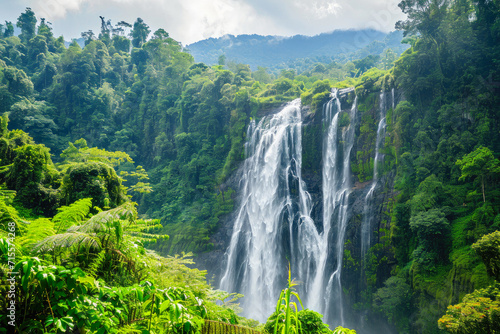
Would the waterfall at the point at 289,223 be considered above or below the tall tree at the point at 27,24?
below

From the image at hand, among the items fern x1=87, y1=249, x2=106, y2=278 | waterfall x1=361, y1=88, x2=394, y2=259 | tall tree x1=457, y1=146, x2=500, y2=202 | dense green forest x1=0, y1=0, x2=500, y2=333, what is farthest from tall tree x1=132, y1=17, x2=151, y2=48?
fern x1=87, y1=249, x2=106, y2=278

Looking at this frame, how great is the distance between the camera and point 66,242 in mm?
2418

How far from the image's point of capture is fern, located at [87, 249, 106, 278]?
2.44m

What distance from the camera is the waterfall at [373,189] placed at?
51.2 ft

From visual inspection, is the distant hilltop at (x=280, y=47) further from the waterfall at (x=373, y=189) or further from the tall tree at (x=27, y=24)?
the waterfall at (x=373, y=189)

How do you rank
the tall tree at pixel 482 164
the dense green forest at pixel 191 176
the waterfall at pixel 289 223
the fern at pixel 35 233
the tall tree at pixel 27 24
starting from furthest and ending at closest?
the tall tree at pixel 27 24
the waterfall at pixel 289 223
the tall tree at pixel 482 164
the fern at pixel 35 233
the dense green forest at pixel 191 176

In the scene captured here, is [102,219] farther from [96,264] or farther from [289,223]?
[289,223]

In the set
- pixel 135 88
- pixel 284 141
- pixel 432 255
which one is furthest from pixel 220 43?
pixel 432 255

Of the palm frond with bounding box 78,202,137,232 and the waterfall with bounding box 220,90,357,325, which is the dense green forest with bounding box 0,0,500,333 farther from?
the waterfall with bounding box 220,90,357,325

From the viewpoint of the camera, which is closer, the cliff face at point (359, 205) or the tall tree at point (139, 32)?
the cliff face at point (359, 205)

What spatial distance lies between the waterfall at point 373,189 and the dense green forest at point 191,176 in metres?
0.49

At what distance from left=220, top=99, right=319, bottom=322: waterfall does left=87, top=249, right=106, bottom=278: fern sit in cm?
1621

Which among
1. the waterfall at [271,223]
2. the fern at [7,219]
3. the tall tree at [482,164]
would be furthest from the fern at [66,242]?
the waterfall at [271,223]

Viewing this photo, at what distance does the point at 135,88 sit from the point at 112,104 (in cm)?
329
